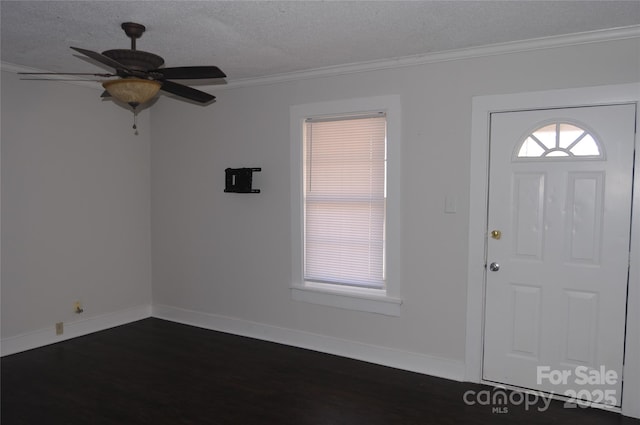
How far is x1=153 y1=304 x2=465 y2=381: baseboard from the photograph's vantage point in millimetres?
3479

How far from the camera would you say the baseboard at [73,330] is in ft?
12.6

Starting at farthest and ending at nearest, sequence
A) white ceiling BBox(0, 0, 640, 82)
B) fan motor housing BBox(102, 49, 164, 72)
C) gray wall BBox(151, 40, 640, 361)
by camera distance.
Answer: gray wall BBox(151, 40, 640, 361), white ceiling BBox(0, 0, 640, 82), fan motor housing BBox(102, 49, 164, 72)

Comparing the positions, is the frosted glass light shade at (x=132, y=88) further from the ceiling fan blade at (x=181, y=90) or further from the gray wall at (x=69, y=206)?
the gray wall at (x=69, y=206)

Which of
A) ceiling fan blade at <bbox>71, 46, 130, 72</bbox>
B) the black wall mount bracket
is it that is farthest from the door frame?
ceiling fan blade at <bbox>71, 46, 130, 72</bbox>

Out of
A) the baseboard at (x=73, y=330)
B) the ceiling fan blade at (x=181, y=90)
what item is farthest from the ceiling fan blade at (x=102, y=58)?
the baseboard at (x=73, y=330)

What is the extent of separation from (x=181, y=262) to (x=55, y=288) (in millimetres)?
1201

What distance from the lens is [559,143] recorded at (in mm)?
3039

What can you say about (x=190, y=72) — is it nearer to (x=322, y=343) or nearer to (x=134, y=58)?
(x=134, y=58)

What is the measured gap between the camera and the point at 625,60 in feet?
9.30

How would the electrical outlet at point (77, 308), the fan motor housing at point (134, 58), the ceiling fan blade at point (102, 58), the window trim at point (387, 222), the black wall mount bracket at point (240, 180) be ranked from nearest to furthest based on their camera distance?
1. the ceiling fan blade at point (102, 58)
2. the fan motor housing at point (134, 58)
3. the window trim at point (387, 222)
4. the black wall mount bracket at point (240, 180)
5. the electrical outlet at point (77, 308)

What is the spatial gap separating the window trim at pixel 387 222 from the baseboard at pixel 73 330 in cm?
198

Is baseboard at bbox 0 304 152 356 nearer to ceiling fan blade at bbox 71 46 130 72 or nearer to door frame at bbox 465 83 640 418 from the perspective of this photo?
ceiling fan blade at bbox 71 46 130 72

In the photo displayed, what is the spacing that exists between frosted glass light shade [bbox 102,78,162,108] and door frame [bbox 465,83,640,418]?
225 centimetres

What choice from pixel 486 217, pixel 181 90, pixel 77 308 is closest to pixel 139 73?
pixel 181 90
